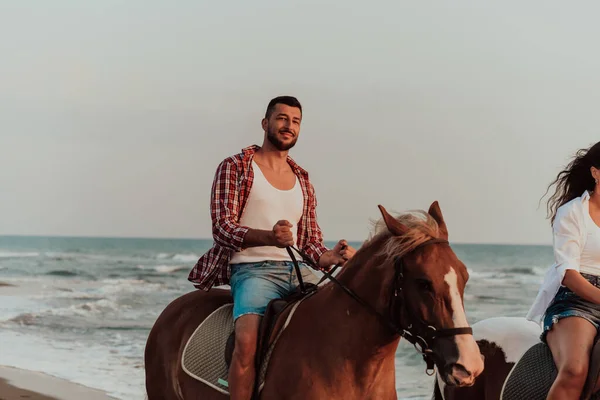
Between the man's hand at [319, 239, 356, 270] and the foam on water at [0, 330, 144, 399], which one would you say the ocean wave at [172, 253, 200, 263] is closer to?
the foam on water at [0, 330, 144, 399]

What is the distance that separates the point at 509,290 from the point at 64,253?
2844 cm

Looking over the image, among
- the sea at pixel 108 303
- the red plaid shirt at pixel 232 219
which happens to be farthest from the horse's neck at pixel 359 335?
the sea at pixel 108 303

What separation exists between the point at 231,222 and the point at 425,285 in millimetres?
1341

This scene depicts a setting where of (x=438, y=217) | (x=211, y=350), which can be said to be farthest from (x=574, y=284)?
(x=211, y=350)

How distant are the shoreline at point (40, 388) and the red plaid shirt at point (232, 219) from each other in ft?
16.7

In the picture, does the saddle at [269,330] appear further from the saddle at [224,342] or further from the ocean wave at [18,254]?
the ocean wave at [18,254]

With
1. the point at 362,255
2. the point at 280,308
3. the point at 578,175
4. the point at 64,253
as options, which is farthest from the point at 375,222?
Answer: the point at 64,253

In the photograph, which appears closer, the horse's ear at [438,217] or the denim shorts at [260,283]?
the horse's ear at [438,217]

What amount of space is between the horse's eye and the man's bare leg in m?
1.02

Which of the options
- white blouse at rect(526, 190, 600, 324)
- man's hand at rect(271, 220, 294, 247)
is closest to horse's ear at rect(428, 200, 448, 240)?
man's hand at rect(271, 220, 294, 247)

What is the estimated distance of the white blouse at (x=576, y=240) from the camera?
13.8 feet

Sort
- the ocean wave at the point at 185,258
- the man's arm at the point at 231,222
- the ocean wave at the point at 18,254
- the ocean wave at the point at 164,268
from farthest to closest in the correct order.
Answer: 1. the ocean wave at the point at 18,254
2. the ocean wave at the point at 185,258
3. the ocean wave at the point at 164,268
4. the man's arm at the point at 231,222

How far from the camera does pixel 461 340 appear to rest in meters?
3.29

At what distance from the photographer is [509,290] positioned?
28.1m
